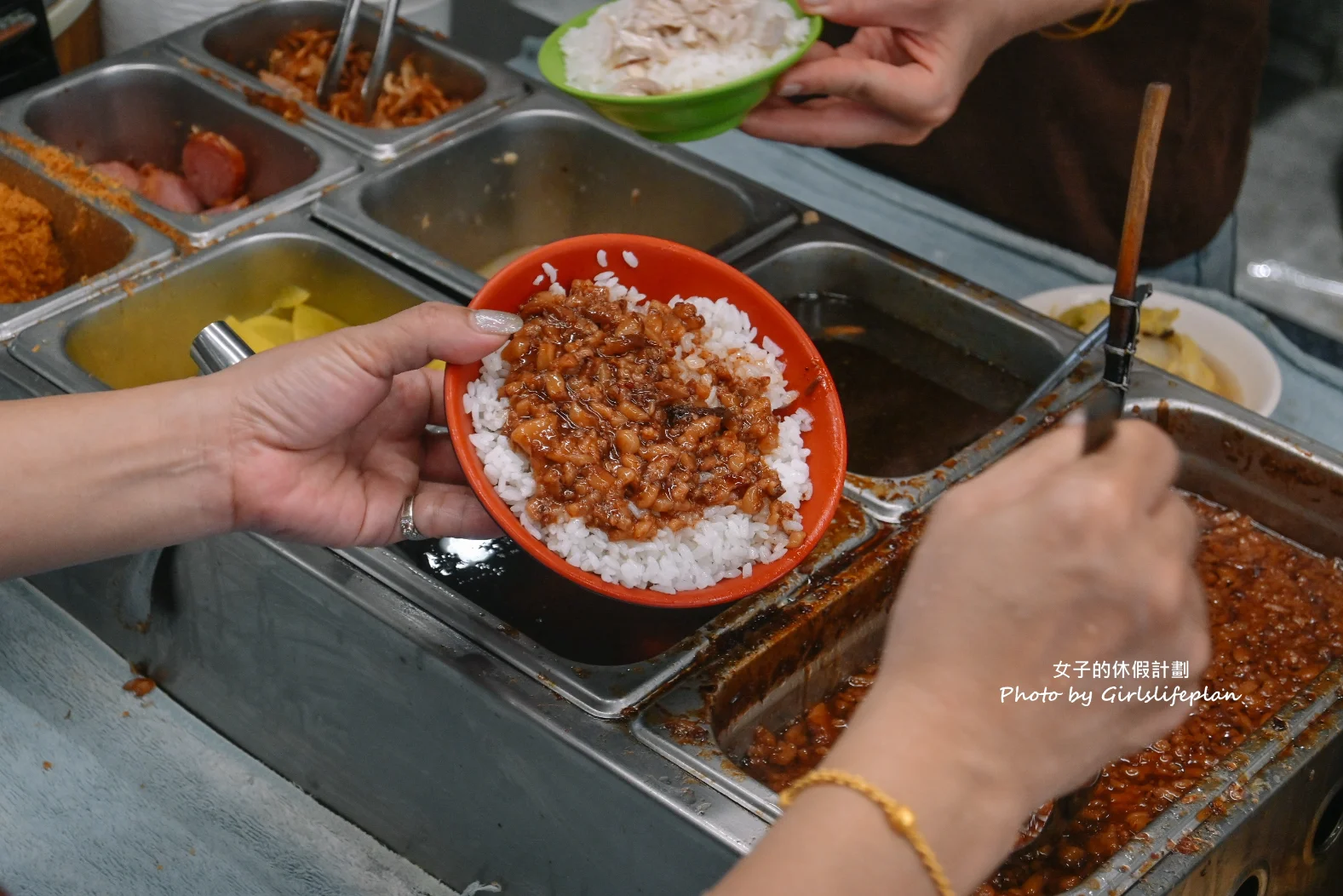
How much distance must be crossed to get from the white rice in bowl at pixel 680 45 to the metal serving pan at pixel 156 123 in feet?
2.54

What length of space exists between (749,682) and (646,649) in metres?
0.23

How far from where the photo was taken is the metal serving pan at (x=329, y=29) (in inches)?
110

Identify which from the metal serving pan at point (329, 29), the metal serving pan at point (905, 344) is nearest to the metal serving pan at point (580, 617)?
the metal serving pan at point (905, 344)

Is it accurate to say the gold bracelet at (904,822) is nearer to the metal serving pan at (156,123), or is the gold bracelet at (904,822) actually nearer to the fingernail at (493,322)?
the fingernail at (493,322)

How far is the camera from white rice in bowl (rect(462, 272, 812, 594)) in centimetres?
154

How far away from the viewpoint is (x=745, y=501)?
1.60 metres

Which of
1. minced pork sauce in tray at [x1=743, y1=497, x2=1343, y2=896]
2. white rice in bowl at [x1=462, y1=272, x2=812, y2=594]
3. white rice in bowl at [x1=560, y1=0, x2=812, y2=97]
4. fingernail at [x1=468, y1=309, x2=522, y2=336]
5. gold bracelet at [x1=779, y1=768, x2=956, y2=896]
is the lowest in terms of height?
minced pork sauce in tray at [x1=743, y1=497, x2=1343, y2=896]

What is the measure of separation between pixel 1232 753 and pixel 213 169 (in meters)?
2.33

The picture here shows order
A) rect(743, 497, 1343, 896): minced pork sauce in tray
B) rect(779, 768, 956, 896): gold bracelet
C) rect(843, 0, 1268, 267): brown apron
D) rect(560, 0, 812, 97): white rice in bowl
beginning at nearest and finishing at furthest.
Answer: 1. rect(779, 768, 956, 896): gold bracelet
2. rect(743, 497, 1343, 896): minced pork sauce in tray
3. rect(560, 0, 812, 97): white rice in bowl
4. rect(843, 0, 1268, 267): brown apron

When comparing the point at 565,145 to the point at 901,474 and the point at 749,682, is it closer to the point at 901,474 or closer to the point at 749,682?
the point at 901,474

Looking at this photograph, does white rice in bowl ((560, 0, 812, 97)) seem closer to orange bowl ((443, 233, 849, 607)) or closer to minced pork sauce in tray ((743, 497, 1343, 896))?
orange bowl ((443, 233, 849, 607))

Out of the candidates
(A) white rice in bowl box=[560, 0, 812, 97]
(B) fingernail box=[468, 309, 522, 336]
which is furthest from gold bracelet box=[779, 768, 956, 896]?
(A) white rice in bowl box=[560, 0, 812, 97]

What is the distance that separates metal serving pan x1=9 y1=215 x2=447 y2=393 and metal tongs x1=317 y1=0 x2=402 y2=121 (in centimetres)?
53

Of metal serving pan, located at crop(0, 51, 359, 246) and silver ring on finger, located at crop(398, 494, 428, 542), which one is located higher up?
metal serving pan, located at crop(0, 51, 359, 246)
